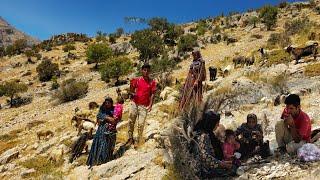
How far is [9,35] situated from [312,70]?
3090 inches

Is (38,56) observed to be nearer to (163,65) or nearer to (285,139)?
(163,65)

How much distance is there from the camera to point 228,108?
12422 mm

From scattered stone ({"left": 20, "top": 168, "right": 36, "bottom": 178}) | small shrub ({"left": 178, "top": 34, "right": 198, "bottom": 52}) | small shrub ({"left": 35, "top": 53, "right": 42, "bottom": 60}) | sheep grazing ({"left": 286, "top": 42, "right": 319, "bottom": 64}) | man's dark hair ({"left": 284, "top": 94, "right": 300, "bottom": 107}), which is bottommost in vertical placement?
scattered stone ({"left": 20, "top": 168, "right": 36, "bottom": 178})

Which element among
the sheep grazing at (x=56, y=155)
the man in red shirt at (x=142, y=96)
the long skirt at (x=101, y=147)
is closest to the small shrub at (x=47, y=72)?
the sheep grazing at (x=56, y=155)

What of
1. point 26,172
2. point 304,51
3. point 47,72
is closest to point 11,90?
point 47,72

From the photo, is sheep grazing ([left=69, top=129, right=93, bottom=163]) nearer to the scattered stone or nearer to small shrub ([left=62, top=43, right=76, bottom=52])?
the scattered stone

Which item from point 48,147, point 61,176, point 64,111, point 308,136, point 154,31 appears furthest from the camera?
point 154,31

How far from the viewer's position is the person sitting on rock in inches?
313

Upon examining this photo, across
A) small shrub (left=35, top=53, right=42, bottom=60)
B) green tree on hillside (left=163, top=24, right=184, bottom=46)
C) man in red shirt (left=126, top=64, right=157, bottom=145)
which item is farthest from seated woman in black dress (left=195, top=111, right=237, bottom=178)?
small shrub (left=35, top=53, right=42, bottom=60)

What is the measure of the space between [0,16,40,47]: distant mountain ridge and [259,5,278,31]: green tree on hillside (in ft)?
174

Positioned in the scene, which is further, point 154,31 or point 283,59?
point 154,31

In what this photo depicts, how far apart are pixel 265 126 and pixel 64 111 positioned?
40.8 ft

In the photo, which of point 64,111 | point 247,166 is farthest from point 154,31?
point 247,166

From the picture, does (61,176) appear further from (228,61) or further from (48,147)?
(228,61)
